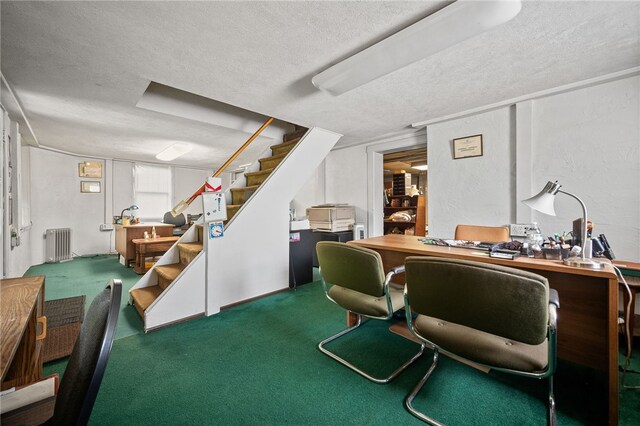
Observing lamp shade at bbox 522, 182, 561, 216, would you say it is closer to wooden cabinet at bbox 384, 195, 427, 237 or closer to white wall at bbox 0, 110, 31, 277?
wooden cabinet at bbox 384, 195, 427, 237

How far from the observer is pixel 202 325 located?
2.56 m

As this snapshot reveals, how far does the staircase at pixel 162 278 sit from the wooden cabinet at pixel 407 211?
3.96m

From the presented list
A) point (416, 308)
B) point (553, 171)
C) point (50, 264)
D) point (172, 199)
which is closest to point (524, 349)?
point (416, 308)

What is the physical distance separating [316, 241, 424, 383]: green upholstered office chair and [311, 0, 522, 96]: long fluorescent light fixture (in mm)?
1361

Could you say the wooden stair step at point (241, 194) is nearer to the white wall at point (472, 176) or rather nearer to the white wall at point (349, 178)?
the white wall at point (349, 178)

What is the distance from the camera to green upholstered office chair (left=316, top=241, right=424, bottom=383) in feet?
5.50

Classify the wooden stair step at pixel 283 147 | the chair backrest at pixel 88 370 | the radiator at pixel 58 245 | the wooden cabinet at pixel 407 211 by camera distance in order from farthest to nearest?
the radiator at pixel 58 245, the wooden cabinet at pixel 407 211, the wooden stair step at pixel 283 147, the chair backrest at pixel 88 370

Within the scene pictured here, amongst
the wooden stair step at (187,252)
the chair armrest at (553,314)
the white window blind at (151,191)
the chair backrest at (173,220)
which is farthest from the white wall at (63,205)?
the chair armrest at (553,314)

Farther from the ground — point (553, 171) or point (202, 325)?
point (553, 171)

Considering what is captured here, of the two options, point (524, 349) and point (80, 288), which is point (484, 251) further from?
point (80, 288)

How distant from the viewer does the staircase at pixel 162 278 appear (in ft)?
8.97

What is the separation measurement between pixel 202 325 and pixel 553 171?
396cm

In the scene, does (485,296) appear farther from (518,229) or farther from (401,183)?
(401,183)

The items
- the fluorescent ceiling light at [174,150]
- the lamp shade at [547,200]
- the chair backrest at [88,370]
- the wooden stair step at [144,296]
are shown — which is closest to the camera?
the chair backrest at [88,370]
